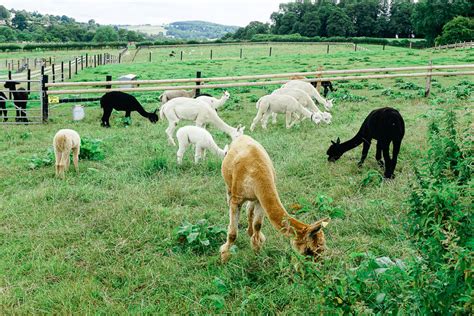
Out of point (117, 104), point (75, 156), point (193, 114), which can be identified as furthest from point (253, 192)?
point (117, 104)

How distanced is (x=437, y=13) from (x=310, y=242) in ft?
195

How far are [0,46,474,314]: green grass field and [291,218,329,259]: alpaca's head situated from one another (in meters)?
0.10

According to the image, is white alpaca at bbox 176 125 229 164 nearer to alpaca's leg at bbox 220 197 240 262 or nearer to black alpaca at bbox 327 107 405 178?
black alpaca at bbox 327 107 405 178

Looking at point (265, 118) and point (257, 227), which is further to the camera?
point (265, 118)

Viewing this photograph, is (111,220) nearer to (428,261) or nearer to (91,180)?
(91,180)

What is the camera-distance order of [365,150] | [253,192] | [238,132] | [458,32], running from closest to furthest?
[253,192], [365,150], [238,132], [458,32]

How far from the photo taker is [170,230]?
5.18m

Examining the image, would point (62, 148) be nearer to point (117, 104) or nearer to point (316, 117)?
point (117, 104)

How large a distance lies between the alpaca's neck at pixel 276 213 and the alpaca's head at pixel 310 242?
71 mm

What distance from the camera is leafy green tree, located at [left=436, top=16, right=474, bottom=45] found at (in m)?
44.8

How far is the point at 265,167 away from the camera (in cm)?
437

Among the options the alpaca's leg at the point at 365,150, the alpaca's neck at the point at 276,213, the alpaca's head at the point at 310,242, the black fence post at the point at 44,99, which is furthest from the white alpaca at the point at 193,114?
the alpaca's head at the point at 310,242

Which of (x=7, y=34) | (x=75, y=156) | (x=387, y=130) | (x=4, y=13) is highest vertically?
(x=4, y=13)

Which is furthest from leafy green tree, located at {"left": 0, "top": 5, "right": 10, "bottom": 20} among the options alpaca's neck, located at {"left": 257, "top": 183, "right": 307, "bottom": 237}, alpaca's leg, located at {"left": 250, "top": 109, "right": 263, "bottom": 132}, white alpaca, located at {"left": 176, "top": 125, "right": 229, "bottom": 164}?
alpaca's neck, located at {"left": 257, "top": 183, "right": 307, "bottom": 237}
